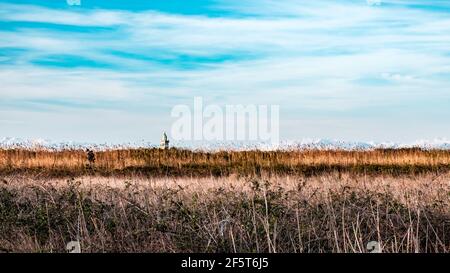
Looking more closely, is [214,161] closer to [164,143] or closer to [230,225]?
[164,143]

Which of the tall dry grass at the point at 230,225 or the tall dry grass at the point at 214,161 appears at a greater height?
the tall dry grass at the point at 230,225

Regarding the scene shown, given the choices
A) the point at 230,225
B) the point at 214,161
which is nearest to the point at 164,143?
the point at 214,161

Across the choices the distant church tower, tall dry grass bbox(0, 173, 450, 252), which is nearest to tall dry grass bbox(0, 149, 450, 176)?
the distant church tower

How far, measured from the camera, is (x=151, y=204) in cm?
966

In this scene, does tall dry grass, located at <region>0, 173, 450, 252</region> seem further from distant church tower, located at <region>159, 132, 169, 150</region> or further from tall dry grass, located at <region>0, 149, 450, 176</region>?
distant church tower, located at <region>159, 132, 169, 150</region>

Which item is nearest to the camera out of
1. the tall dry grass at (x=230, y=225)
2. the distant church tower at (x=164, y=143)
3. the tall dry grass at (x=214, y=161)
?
the tall dry grass at (x=230, y=225)

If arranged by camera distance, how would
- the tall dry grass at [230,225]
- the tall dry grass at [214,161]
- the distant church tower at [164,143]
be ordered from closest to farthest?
1. the tall dry grass at [230,225]
2. the tall dry grass at [214,161]
3. the distant church tower at [164,143]

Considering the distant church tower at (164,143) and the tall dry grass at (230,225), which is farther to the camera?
the distant church tower at (164,143)

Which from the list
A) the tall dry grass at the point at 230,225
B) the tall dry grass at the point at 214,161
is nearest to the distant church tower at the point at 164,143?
the tall dry grass at the point at 214,161

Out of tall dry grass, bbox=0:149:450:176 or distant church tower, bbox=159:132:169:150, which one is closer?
tall dry grass, bbox=0:149:450:176

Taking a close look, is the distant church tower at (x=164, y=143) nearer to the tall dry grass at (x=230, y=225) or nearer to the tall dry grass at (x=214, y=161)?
the tall dry grass at (x=214, y=161)
